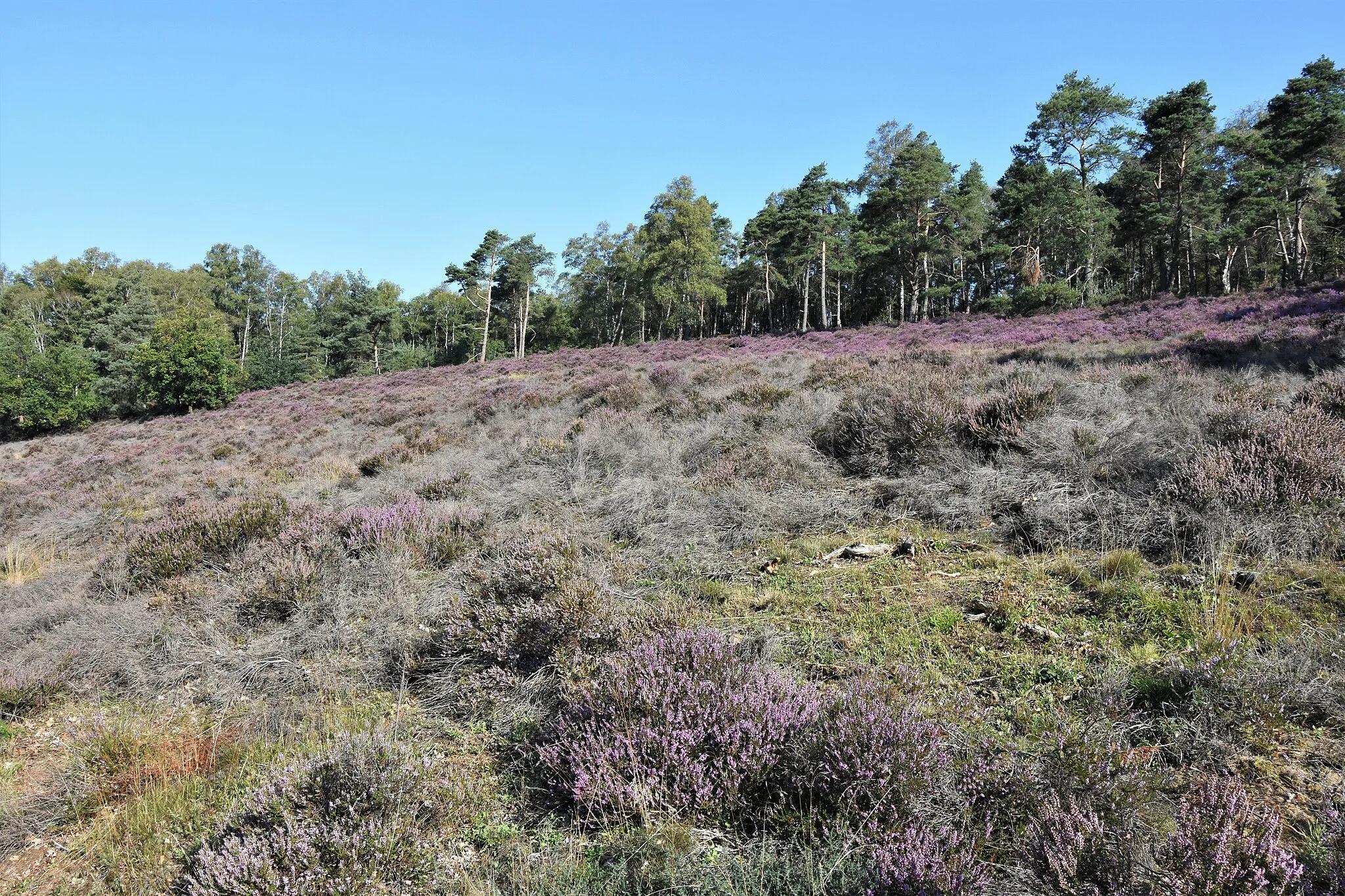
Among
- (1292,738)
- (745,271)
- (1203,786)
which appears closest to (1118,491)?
(1292,738)

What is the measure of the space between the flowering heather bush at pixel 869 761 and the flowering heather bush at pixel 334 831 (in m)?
1.57

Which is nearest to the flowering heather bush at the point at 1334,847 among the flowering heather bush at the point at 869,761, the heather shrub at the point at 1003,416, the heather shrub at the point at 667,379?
the flowering heather bush at the point at 869,761

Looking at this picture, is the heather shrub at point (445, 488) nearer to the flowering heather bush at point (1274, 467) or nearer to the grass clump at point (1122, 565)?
the grass clump at point (1122, 565)

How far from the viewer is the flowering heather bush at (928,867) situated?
1822mm

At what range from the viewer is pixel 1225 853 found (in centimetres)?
164

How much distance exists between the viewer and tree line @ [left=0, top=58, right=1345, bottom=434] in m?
28.1

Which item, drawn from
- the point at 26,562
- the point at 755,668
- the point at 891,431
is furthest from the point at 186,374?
the point at 755,668

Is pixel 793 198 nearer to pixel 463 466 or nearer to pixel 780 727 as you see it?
pixel 463 466

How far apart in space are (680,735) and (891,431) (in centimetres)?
511

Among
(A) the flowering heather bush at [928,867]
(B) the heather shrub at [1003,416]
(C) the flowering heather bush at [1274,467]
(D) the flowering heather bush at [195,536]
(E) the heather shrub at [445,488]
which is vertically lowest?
(A) the flowering heather bush at [928,867]

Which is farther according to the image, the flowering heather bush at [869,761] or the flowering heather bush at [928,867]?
the flowering heather bush at [869,761]

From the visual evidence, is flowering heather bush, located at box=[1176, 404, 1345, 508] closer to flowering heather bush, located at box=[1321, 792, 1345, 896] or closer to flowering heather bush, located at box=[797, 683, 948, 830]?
flowering heather bush, located at box=[1321, 792, 1345, 896]

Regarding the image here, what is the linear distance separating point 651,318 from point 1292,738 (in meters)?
51.9

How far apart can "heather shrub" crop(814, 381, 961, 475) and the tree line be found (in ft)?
79.7
